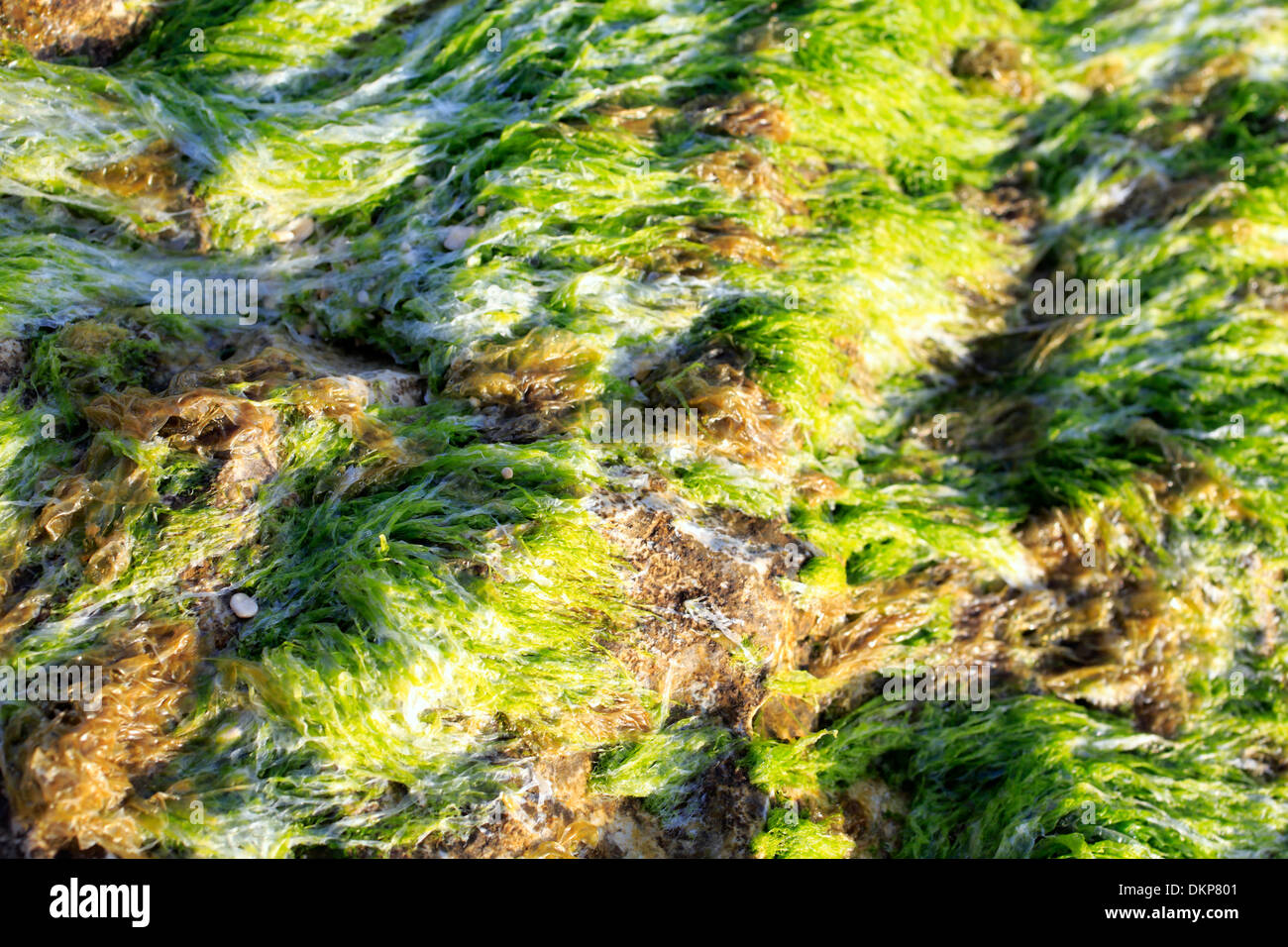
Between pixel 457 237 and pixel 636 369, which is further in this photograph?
pixel 457 237

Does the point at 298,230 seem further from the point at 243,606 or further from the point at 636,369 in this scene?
the point at 243,606

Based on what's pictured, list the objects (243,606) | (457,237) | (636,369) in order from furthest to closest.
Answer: (457,237) → (636,369) → (243,606)

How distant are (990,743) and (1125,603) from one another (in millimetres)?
884

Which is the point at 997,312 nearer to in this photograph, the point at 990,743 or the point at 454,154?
the point at 990,743

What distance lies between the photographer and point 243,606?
8.92 ft

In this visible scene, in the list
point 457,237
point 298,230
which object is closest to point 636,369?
point 457,237

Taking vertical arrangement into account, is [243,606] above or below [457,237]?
below

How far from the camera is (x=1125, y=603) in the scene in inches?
141

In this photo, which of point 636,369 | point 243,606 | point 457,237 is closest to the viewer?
point 243,606

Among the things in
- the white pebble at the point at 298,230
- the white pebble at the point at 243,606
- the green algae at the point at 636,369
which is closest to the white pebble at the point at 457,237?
the green algae at the point at 636,369

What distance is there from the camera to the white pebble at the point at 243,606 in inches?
107

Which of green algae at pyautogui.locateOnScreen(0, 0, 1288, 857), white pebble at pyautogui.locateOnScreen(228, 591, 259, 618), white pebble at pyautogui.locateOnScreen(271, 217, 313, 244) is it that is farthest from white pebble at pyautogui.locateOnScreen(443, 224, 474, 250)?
white pebble at pyautogui.locateOnScreen(228, 591, 259, 618)

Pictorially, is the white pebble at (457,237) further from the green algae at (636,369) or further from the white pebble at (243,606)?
the white pebble at (243,606)
